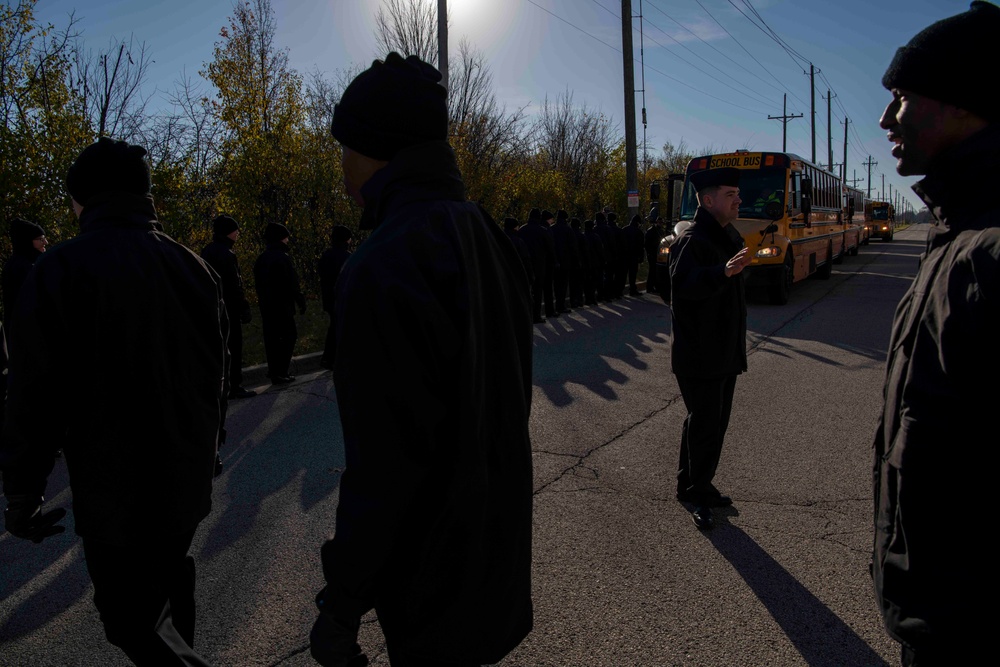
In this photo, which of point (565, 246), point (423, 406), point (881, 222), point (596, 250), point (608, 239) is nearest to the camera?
point (423, 406)

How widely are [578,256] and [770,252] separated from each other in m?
3.59

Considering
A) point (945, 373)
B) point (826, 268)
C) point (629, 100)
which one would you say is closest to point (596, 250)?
point (629, 100)

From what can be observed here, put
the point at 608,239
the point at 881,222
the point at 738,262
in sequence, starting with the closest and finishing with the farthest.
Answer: the point at 738,262, the point at 608,239, the point at 881,222

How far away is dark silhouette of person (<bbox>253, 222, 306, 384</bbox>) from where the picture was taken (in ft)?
28.5

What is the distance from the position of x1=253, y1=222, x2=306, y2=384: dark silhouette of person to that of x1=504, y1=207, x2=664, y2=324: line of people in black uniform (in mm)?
4002

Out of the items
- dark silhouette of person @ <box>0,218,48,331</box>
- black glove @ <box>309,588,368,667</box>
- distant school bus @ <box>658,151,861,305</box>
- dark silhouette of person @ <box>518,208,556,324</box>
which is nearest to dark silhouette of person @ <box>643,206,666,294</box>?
distant school bus @ <box>658,151,861,305</box>

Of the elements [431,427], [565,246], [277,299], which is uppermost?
[565,246]

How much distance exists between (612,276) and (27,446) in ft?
49.1

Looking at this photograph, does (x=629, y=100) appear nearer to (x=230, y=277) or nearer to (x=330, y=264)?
(x=330, y=264)

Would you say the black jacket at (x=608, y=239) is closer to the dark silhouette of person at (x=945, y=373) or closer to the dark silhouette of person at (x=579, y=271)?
the dark silhouette of person at (x=579, y=271)

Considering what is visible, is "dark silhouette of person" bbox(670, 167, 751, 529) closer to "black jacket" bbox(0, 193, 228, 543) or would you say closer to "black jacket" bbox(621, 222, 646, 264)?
"black jacket" bbox(0, 193, 228, 543)

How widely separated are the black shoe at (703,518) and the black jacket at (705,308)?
77 cm

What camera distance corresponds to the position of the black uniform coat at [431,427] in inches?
57.5

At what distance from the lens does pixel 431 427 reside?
1.49 m
